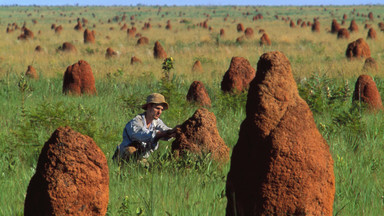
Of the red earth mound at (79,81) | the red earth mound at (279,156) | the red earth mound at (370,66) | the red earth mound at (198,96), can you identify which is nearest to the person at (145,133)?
the red earth mound at (279,156)

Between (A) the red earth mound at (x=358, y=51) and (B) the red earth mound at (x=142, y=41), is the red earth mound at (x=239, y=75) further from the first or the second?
(B) the red earth mound at (x=142, y=41)

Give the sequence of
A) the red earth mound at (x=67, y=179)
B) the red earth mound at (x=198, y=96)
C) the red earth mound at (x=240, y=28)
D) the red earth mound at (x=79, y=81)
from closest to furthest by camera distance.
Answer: the red earth mound at (x=67, y=179), the red earth mound at (x=198, y=96), the red earth mound at (x=79, y=81), the red earth mound at (x=240, y=28)

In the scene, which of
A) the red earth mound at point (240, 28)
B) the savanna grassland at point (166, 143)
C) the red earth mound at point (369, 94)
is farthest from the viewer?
the red earth mound at point (240, 28)

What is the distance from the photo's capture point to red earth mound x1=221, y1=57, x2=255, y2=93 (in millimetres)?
11016

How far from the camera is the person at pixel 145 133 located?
600 centimetres

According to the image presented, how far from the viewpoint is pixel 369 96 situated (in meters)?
9.33

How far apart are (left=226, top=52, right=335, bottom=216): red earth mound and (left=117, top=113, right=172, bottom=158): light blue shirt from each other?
8.16 ft

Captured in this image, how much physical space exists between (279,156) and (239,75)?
25.3 feet

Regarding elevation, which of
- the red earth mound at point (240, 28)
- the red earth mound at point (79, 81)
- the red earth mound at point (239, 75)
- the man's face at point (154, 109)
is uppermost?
the man's face at point (154, 109)

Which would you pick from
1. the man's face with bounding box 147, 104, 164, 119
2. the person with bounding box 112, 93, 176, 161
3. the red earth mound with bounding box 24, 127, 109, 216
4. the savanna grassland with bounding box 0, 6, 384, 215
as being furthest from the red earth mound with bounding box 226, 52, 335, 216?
the man's face with bounding box 147, 104, 164, 119

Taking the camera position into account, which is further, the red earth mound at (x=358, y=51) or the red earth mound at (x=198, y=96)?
the red earth mound at (x=358, y=51)

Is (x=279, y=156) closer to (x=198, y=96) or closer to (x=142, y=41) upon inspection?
(x=198, y=96)

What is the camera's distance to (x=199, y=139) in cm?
604

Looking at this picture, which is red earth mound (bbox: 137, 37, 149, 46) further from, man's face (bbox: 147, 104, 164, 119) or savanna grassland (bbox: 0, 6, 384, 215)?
man's face (bbox: 147, 104, 164, 119)
